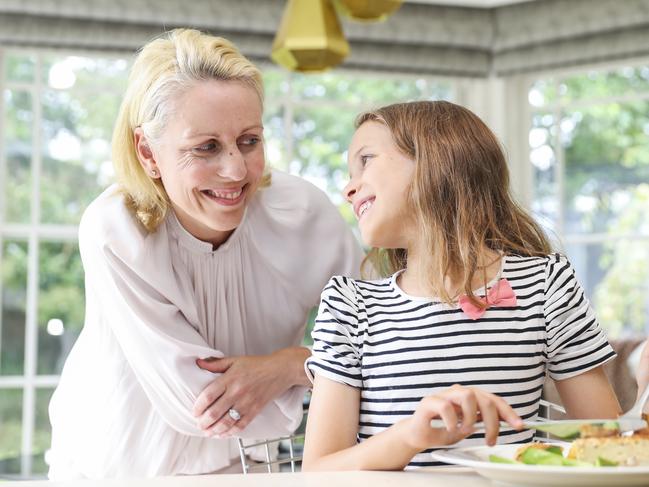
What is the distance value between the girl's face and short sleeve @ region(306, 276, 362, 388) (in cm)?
11

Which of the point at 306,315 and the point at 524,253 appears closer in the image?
the point at 524,253

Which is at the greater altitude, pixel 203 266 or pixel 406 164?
pixel 406 164

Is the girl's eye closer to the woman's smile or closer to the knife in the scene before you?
the woman's smile

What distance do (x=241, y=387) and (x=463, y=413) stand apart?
31.7 inches

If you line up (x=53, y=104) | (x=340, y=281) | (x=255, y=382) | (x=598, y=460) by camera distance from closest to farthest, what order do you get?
(x=598, y=460), (x=340, y=281), (x=255, y=382), (x=53, y=104)

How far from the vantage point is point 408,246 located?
159cm

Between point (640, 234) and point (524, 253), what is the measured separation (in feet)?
9.50

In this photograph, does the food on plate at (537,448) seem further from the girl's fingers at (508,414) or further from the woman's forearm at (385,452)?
the woman's forearm at (385,452)

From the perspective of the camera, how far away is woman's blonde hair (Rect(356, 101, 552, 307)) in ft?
5.00

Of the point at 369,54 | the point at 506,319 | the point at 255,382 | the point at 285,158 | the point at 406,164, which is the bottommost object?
the point at 255,382

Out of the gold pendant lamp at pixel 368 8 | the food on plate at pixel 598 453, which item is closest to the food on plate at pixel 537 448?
the food on plate at pixel 598 453

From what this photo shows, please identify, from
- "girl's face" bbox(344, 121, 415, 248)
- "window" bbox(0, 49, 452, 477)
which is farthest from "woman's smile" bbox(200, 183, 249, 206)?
"window" bbox(0, 49, 452, 477)

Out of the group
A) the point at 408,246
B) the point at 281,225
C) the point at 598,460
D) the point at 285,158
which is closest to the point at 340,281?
the point at 408,246

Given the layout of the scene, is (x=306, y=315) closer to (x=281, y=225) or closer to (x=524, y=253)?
(x=281, y=225)
